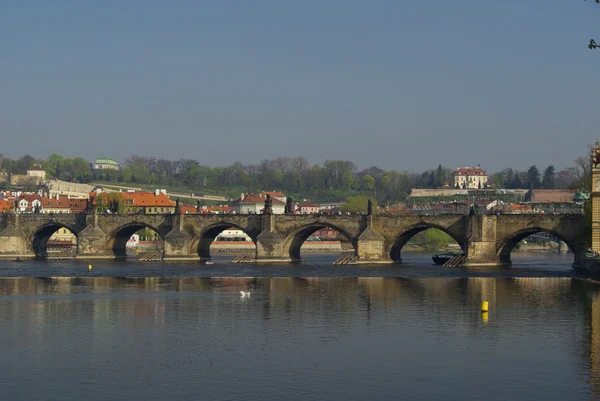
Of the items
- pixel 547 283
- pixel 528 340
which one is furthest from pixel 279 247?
pixel 528 340

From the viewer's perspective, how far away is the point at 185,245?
115 metres

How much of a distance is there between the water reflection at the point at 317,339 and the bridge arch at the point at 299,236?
34.1m

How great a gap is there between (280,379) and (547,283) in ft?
151

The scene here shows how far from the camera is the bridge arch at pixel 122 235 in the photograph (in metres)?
119

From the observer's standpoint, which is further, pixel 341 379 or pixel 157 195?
pixel 157 195

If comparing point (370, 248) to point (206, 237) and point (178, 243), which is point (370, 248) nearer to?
point (206, 237)

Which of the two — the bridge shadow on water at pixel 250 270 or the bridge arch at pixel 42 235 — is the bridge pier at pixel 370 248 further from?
the bridge arch at pixel 42 235

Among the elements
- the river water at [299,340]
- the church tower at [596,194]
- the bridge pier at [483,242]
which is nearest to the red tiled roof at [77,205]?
the bridge pier at [483,242]

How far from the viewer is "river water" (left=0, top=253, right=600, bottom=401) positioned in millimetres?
37812

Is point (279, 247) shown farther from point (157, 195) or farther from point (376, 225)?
point (157, 195)

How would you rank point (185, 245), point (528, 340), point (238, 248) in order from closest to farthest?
1. point (528, 340)
2. point (185, 245)
3. point (238, 248)

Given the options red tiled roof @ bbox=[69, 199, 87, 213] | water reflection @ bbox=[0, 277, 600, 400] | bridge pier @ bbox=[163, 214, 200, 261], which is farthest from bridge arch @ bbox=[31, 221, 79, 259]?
red tiled roof @ bbox=[69, 199, 87, 213]

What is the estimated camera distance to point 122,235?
123812 millimetres

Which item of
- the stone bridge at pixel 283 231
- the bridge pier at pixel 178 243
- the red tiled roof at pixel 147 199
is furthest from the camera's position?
the red tiled roof at pixel 147 199
